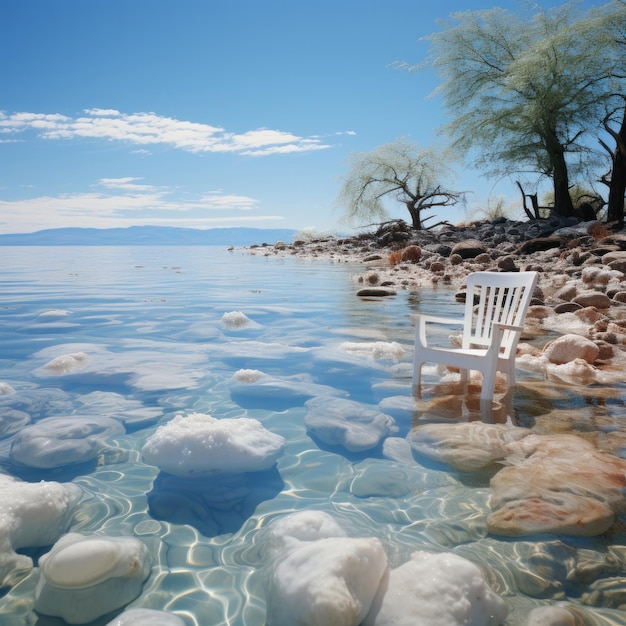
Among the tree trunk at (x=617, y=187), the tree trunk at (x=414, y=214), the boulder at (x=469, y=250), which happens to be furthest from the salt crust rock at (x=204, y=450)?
the tree trunk at (x=414, y=214)

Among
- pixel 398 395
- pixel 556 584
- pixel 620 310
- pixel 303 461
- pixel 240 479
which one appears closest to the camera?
pixel 556 584

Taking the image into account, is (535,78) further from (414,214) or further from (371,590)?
(371,590)

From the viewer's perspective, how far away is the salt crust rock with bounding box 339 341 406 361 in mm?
6062

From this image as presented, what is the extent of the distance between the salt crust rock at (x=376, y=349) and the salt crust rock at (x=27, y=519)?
12.7 ft

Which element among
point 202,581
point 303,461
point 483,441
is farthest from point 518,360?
point 202,581

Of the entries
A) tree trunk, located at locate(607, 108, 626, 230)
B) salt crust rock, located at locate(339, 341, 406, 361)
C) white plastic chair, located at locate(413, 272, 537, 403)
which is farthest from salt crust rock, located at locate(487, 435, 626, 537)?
tree trunk, located at locate(607, 108, 626, 230)

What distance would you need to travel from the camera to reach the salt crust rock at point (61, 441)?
131 inches

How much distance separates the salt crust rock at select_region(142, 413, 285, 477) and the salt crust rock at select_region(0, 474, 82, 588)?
55 cm

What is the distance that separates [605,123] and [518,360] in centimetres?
1888

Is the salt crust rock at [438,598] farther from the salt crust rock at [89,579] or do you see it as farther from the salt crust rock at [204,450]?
the salt crust rock at [204,450]

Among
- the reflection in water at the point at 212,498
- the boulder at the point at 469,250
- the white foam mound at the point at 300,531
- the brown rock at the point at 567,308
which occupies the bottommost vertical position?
the reflection in water at the point at 212,498

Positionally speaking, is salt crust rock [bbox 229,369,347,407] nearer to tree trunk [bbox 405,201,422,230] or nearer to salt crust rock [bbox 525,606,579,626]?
salt crust rock [bbox 525,606,579,626]

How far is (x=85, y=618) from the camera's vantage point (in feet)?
6.54

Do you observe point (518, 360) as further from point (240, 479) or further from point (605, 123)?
point (605, 123)
